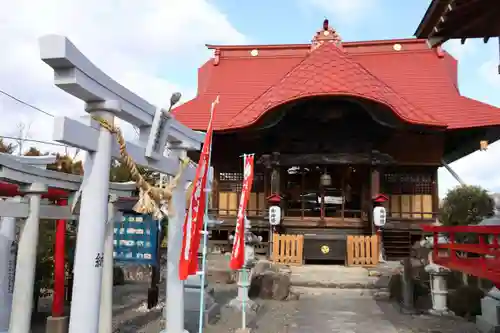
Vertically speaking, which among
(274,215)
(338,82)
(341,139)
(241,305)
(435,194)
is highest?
(338,82)

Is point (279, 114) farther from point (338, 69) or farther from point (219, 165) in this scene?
point (219, 165)

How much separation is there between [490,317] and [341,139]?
9975mm

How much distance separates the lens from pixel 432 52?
20.8 metres

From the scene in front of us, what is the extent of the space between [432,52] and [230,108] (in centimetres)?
992

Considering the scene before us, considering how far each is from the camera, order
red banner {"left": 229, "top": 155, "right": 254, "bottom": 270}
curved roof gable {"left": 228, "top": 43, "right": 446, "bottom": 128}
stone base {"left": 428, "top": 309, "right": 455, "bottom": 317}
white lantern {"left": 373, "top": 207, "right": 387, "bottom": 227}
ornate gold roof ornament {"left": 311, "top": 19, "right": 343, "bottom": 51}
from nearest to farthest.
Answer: red banner {"left": 229, "top": 155, "right": 254, "bottom": 270} < stone base {"left": 428, "top": 309, "right": 455, "bottom": 317} < curved roof gable {"left": 228, "top": 43, "right": 446, "bottom": 128} < white lantern {"left": 373, "top": 207, "right": 387, "bottom": 227} < ornate gold roof ornament {"left": 311, "top": 19, "right": 343, "bottom": 51}

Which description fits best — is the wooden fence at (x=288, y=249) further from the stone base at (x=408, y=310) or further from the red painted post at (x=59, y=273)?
the red painted post at (x=59, y=273)

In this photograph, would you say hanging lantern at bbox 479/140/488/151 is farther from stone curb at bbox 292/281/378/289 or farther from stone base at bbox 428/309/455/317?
stone base at bbox 428/309/455/317

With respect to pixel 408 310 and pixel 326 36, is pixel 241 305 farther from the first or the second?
pixel 326 36

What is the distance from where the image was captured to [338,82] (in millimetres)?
14766

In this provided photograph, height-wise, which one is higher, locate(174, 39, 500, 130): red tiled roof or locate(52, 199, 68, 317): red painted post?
locate(174, 39, 500, 130): red tiled roof

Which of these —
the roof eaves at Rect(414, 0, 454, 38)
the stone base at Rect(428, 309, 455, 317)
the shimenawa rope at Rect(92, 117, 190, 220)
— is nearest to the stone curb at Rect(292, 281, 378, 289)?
the stone base at Rect(428, 309, 455, 317)

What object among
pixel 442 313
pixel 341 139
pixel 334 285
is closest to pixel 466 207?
pixel 341 139

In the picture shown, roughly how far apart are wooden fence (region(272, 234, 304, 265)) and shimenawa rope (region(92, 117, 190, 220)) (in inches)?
344

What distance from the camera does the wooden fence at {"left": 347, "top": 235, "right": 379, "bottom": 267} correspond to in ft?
46.6
